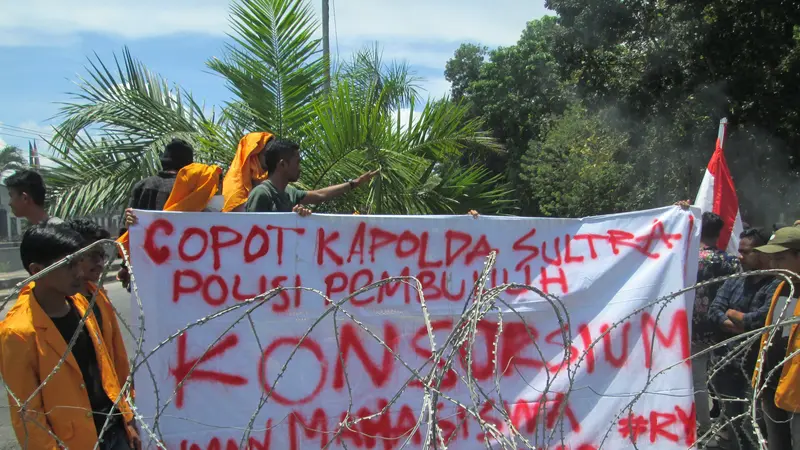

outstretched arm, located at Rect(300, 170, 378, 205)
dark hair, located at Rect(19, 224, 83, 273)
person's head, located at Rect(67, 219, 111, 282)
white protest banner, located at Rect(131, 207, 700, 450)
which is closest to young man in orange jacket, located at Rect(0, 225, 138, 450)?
dark hair, located at Rect(19, 224, 83, 273)

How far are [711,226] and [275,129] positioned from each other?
3.50 m

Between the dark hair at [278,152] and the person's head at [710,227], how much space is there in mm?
2495

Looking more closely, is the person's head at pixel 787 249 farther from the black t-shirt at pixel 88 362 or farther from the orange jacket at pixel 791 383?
the black t-shirt at pixel 88 362

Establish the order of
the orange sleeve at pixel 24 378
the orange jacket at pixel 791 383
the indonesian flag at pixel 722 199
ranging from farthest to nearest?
the indonesian flag at pixel 722 199 < the orange jacket at pixel 791 383 < the orange sleeve at pixel 24 378

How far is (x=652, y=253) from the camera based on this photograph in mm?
3736

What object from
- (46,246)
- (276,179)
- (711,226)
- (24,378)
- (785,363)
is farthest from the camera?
(711,226)

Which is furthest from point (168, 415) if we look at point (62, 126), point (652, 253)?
point (62, 126)

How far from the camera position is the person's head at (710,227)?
4230 mm

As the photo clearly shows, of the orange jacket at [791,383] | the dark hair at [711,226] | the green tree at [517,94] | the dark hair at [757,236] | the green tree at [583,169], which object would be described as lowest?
the orange jacket at [791,383]

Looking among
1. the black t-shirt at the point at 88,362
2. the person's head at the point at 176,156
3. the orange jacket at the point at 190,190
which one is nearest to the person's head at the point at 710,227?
the orange jacket at the point at 190,190

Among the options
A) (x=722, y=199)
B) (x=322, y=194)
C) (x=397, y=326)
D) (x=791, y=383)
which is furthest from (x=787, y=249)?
(x=322, y=194)

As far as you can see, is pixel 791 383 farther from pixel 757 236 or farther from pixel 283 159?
pixel 283 159

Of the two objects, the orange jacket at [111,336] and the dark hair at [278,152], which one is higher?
the dark hair at [278,152]

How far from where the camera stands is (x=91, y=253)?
2.89 m
